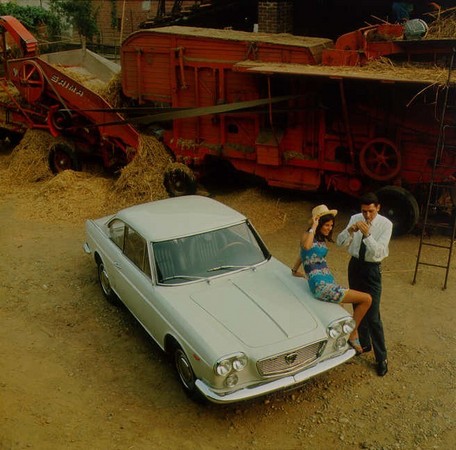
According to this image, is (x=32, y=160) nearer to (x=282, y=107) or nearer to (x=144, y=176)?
(x=144, y=176)

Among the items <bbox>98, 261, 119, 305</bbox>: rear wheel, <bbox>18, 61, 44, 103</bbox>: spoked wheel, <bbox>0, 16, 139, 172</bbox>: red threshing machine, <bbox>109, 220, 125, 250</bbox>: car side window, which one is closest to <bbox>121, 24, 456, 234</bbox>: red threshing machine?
<bbox>0, 16, 139, 172</bbox>: red threshing machine

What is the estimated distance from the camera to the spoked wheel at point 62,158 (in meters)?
12.5

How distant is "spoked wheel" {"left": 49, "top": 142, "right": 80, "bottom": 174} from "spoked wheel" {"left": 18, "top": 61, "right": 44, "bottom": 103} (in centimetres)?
111

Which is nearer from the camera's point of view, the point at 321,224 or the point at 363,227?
the point at 363,227

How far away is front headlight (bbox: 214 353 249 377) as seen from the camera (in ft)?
16.4

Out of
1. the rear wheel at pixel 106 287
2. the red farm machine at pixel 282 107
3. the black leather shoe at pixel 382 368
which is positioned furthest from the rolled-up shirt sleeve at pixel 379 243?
the rear wheel at pixel 106 287

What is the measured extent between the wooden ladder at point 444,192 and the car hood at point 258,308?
2.90 metres

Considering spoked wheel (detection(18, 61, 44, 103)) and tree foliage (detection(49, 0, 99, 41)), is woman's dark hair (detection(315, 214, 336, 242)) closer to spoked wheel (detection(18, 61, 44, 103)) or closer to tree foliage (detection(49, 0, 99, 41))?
spoked wheel (detection(18, 61, 44, 103))

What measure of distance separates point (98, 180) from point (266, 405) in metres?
7.39

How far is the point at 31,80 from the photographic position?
40.3 feet

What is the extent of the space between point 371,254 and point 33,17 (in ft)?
69.0

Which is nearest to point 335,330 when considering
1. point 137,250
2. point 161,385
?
point 161,385

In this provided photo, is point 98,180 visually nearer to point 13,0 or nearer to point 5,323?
point 5,323

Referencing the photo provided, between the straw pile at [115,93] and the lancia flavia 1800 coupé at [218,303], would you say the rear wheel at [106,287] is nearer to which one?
the lancia flavia 1800 coupé at [218,303]
